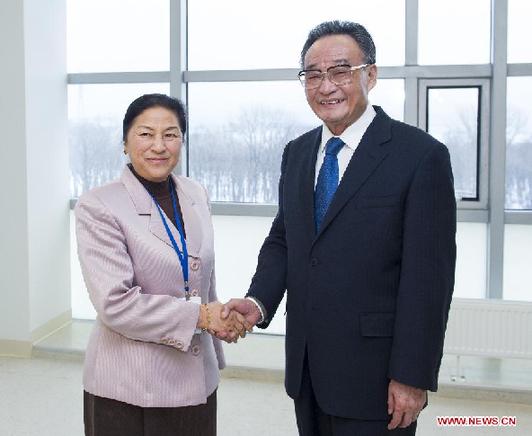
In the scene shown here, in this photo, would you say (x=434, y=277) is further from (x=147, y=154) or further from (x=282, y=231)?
(x=147, y=154)

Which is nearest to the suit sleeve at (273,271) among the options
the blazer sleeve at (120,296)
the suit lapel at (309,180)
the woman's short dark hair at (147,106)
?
the suit lapel at (309,180)

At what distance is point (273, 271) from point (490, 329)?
2.37 metres

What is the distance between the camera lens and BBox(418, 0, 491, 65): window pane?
436cm

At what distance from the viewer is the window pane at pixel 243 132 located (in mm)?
4785

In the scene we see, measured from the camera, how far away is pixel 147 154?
6.55 feet

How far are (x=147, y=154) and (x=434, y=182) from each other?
904mm

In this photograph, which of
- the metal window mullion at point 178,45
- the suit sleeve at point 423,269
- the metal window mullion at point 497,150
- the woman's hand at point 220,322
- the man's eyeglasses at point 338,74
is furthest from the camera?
the metal window mullion at point 178,45

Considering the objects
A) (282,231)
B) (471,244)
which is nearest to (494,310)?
(471,244)

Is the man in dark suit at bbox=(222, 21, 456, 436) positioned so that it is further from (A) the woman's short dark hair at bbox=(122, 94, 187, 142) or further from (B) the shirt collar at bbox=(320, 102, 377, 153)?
(A) the woman's short dark hair at bbox=(122, 94, 187, 142)

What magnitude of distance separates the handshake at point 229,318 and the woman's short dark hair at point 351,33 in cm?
86

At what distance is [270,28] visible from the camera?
15.5 feet

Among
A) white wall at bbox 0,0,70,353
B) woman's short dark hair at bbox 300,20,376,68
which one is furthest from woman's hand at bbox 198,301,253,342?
white wall at bbox 0,0,70,353

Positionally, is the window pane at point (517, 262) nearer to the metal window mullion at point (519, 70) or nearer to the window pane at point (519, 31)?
the metal window mullion at point (519, 70)

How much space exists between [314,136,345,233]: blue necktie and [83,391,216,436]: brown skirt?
0.75 m
